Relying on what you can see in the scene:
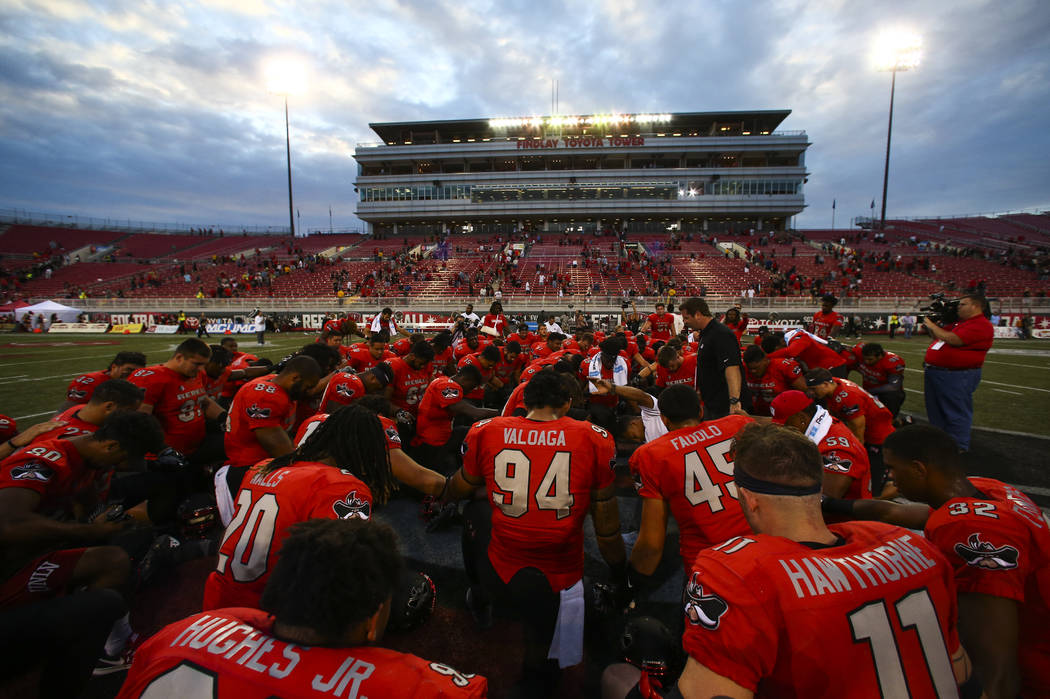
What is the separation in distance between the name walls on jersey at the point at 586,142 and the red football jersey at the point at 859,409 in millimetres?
56117

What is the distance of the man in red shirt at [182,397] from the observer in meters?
4.91

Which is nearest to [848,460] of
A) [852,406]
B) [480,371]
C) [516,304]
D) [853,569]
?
[852,406]

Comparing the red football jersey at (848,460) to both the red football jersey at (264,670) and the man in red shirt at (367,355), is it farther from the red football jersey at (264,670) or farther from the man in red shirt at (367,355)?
the man in red shirt at (367,355)

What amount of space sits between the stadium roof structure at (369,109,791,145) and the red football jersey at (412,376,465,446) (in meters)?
59.1

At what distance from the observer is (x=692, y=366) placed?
6.96 meters

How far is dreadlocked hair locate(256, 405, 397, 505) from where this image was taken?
8.41 ft

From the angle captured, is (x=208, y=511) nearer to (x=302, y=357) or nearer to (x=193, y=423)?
(x=193, y=423)

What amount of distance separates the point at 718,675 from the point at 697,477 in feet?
4.63

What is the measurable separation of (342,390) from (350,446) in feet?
9.75

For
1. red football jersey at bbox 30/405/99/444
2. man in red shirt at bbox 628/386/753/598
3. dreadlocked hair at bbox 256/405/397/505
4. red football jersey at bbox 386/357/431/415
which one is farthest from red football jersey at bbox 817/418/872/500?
red football jersey at bbox 30/405/99/444

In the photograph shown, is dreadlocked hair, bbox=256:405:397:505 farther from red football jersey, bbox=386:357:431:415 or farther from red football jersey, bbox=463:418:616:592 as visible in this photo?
red football jersey, bbox=386:357:431:415

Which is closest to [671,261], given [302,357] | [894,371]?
[894,371]

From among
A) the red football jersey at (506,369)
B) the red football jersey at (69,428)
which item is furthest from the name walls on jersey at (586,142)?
the red football jersey at (69,428)

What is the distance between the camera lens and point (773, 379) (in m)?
6.53
